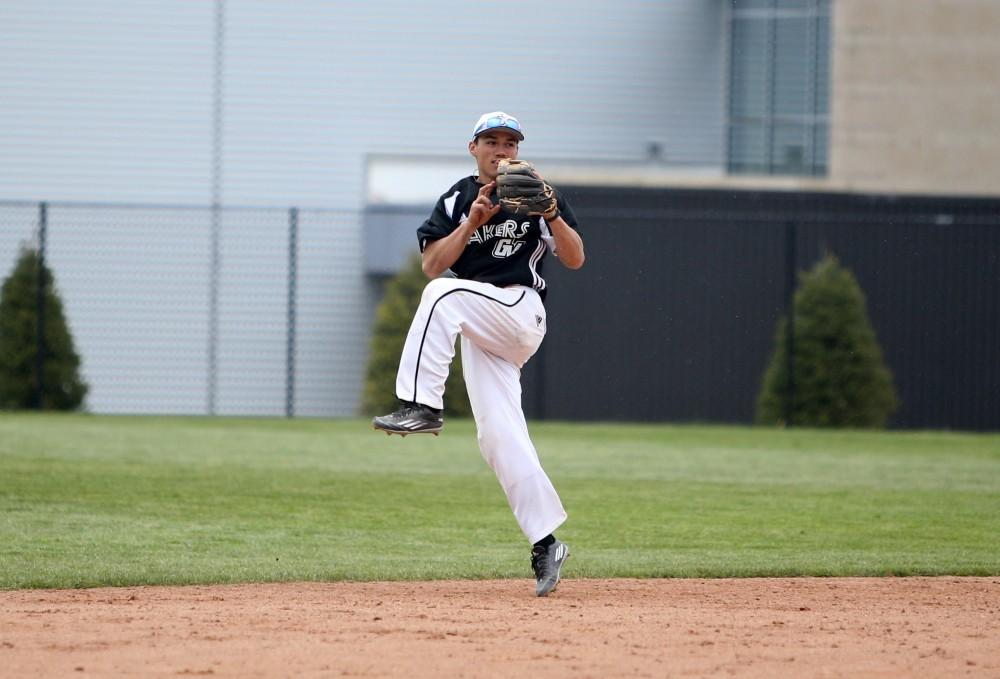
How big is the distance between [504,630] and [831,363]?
→ 48.9 feet

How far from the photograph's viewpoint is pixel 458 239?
6.33m

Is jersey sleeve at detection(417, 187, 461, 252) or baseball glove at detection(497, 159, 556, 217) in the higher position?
baseball glove at detection(497, 159, 556, 217)

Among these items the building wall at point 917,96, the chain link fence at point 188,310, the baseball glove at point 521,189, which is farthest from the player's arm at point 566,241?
the building wall at point 917,96

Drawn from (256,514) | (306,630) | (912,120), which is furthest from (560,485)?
(912,120)

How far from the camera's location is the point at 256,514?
9.64 meters

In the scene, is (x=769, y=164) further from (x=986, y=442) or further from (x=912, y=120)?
(x=986, y=442)

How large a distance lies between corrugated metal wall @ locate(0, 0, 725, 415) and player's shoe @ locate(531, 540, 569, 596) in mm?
16693

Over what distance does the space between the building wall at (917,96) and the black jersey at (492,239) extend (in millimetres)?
17308

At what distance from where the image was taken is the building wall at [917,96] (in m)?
23.1

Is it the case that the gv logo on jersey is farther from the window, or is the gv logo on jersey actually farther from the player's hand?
the window

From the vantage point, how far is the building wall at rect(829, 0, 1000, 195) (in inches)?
909

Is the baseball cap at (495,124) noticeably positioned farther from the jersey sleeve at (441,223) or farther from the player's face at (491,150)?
the jersey sleeve at (441,223)

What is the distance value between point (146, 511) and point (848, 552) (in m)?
4.53

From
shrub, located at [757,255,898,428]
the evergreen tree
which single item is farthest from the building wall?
the evergreen tree
